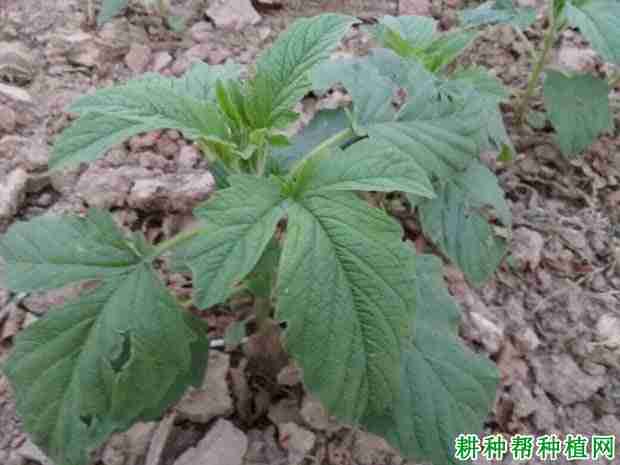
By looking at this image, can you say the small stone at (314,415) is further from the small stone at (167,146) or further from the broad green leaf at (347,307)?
the small stone at (167,146)

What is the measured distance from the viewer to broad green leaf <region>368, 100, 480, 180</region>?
46.0 inches

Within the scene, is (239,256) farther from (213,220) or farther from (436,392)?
(436,392)

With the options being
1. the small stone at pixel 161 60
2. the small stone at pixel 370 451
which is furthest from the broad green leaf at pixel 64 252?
the small stone at pixel 161 60

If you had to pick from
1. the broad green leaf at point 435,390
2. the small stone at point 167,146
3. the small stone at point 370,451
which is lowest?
the small stone at point 370,451

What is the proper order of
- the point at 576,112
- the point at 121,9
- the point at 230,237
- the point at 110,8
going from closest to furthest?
the point at 230,237 → the point at 576,112 → the point at 110,8 → the point at 121,9

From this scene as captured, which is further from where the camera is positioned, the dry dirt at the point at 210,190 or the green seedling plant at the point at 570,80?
the green seedling plant at the point at 570,80

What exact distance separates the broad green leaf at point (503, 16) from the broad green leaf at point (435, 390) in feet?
3.18

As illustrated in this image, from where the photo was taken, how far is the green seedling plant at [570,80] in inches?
70.2

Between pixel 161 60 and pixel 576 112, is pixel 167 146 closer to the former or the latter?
pixel 161 60

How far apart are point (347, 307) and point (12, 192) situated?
3.90ft

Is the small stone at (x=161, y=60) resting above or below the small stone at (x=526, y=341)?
above

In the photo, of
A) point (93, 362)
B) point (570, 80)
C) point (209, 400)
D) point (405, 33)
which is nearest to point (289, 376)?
point (209, 400)

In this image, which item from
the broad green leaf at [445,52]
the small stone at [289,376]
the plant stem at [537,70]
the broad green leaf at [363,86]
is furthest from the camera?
the plant stem at [537,70]

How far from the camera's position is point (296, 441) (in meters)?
1.40
